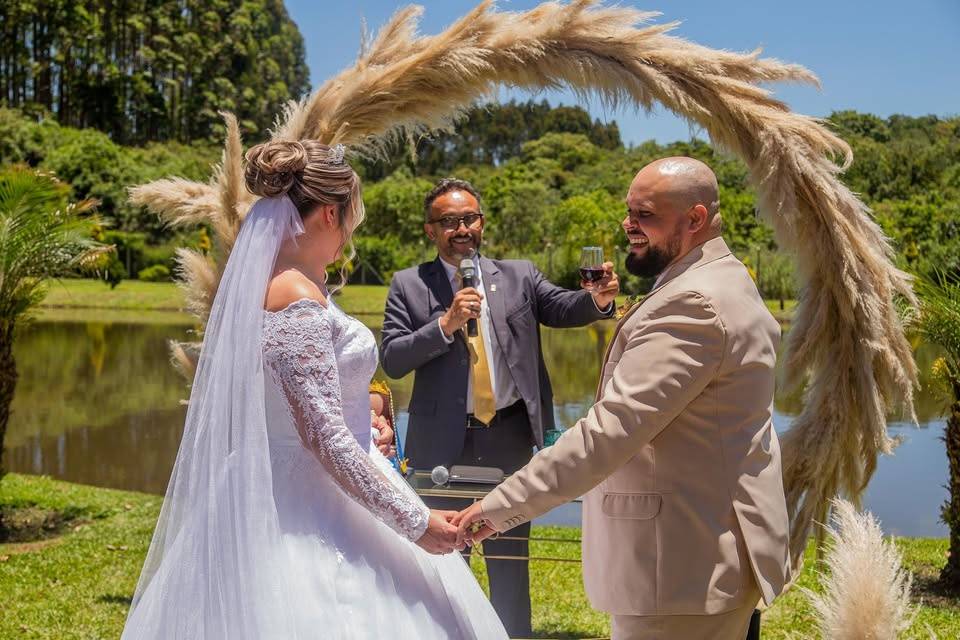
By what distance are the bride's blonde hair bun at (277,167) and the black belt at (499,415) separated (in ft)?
6.38

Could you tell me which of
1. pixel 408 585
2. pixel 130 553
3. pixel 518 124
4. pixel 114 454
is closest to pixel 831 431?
pixel 408 585

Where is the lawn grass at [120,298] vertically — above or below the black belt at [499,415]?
above

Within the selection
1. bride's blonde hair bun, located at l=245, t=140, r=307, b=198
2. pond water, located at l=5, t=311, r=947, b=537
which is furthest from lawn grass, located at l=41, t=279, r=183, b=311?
bride's blonde hair bun, located at l=245, t=140, r=307, b=198

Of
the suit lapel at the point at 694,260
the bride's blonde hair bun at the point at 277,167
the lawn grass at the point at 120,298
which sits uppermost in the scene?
the lawn grass at the point at 120,298

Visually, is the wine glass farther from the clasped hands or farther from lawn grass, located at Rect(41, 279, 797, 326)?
lawn grass, located at Rect(41, 279, 797, 326)

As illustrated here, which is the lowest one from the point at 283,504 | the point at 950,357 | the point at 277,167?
the point at 283,504

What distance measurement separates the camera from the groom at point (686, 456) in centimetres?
259

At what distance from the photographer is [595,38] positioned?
173 inches

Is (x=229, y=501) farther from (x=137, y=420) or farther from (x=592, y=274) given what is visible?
(x=137, y=420)

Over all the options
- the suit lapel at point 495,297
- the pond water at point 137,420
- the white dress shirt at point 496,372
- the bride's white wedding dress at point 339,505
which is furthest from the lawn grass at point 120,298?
the bride's white wedding dress at point 339,505

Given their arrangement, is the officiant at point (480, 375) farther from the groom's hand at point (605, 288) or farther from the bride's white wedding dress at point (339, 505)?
the bride's white wedding dress at point (339, 505)

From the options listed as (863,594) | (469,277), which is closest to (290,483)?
(469,277)

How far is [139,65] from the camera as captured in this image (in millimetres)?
73250

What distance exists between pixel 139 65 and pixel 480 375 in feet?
250
